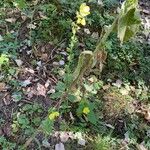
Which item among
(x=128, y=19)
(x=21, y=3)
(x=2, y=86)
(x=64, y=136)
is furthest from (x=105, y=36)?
(x=21, y=3)

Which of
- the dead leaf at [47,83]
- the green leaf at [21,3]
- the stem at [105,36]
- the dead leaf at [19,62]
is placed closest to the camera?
the stem at [105,36]

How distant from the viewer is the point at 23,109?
3.35m

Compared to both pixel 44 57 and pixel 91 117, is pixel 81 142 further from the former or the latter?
pixel 44 57

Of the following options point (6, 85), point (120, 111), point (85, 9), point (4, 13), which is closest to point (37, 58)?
point (6, 85)

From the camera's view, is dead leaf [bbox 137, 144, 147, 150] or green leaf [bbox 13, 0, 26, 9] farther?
green leaf [bbox 13, 0, 26, 9]

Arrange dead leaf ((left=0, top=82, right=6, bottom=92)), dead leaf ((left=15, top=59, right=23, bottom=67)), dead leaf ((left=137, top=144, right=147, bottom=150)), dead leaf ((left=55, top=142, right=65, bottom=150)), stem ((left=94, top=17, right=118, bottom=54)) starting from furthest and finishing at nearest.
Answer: dead leaf ((left=15, top=59, right=23, bottom=67)), dead leaf ((left=0, top=82, right=6, bottom=92)), dead leaf ((left=137, top=144, right=147, bottom=150)), dead leaf ((left=55, top=142, right=65, bottom=150)), stem ((left=94, top=17, right=118, bottom=54))

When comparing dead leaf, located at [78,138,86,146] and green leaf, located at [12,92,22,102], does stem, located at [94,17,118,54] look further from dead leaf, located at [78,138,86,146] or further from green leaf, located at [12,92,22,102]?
green leaf, located at [12,92,22,102]

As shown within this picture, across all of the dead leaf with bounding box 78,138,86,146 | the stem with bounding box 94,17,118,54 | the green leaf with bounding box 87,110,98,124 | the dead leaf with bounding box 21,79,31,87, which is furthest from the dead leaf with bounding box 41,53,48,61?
the stem with bounding box 94,17,118,54

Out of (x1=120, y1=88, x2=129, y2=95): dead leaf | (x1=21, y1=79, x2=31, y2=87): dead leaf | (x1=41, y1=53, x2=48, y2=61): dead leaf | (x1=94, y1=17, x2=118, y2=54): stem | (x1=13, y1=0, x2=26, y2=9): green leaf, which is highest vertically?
(x1=94, y1=17, x2=118, y2=54): stem

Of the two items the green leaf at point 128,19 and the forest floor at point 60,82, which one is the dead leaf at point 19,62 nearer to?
the forest floor at point 60,82

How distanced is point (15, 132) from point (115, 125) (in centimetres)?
97

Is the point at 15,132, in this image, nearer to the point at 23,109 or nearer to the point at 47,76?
the point at 23,109

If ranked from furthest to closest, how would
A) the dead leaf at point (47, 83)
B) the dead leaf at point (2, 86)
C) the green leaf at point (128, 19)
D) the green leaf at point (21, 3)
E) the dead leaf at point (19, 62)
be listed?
the green leaf at point (21, 3), the dead leaf at point (19, 62), the dead leaf at point (47, 83), the dead leaf at point (2, 86), the green leaf at point (128, 19)

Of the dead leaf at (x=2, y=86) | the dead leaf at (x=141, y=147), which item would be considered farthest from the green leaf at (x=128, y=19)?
the dead leaf at (x=2, y=86)
